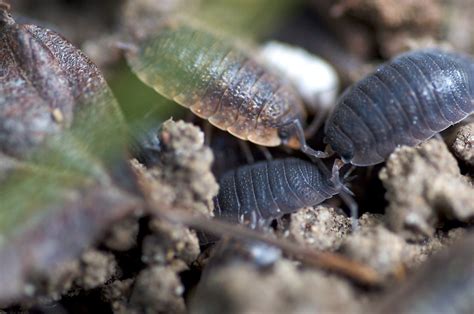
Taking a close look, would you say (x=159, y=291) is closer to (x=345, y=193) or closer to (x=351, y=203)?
(x=351, y=203)

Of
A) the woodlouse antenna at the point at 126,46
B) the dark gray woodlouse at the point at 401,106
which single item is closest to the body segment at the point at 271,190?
the dark gray woodlouse at the point at 401,106

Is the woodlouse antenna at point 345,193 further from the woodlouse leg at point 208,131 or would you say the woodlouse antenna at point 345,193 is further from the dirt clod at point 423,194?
the woodlouse leg at point 208,131

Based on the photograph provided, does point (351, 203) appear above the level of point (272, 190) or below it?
above

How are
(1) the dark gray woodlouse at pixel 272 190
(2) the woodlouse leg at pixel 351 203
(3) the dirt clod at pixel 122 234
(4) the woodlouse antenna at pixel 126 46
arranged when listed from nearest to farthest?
(3) the dirt clod at pixel 122 234 < (2) the woodlouse leg at pixel 351 203 < (1) the dark gray woodlouse at pixel 272 190 < (4) the woodlouse antenna at pixel 126 46

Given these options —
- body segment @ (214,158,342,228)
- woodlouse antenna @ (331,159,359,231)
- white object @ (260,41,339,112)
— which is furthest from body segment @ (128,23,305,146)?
woodlouse antenna @ (331,159,359,231)

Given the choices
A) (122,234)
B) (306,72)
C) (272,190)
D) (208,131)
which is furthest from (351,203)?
(306,72)

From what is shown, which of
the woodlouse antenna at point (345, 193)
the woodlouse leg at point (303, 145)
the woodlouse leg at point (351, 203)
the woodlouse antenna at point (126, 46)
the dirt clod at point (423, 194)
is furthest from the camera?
the woodlouse antenna at point (126, 46)
